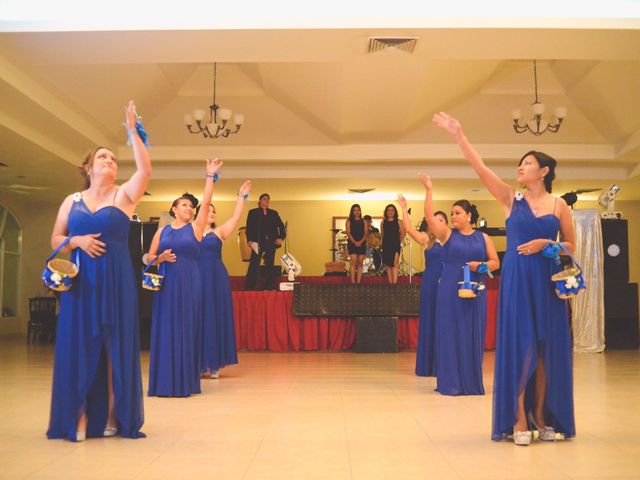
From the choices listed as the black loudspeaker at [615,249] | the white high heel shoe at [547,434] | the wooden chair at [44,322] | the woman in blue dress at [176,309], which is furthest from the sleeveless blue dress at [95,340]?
the wooden chair at [44,322]

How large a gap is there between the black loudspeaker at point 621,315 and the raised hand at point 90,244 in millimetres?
9506

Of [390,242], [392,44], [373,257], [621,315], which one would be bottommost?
[621,315]

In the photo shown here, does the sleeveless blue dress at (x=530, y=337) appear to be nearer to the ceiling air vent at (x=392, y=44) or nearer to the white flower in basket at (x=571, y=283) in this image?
the white flower in basket at (x=571, y=283)

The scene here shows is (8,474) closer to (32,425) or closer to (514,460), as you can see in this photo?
(32,425)

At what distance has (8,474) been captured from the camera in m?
3.17

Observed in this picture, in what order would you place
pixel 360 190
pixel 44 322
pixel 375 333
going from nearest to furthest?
pixel 375 333 → pixel 44 322 → pixel 360 190

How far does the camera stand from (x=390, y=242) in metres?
12.0

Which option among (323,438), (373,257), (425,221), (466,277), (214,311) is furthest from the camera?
(373,257)

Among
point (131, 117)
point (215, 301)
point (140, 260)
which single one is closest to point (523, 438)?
point (131, 117)

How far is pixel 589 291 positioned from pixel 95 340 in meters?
9.00

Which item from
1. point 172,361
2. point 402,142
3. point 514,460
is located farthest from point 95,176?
point 402,142

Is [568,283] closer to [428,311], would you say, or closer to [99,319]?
[99,319]

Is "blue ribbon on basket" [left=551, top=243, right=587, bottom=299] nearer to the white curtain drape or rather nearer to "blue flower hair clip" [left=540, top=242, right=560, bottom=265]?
"blue flower hair clip" [left=540, top=242, right=560, bottom=265]

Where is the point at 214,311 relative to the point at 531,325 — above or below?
below
